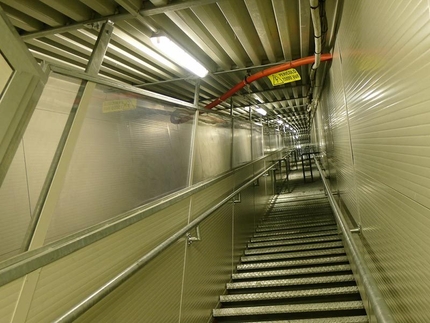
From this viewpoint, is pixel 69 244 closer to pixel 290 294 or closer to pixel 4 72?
pixel 4 72

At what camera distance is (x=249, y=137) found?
5.44 m

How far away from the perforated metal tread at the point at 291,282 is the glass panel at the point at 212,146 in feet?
4.37

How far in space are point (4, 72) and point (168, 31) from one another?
2018 mm

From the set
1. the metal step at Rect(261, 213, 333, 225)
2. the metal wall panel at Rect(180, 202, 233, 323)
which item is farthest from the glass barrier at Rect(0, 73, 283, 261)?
the metal step at Rect(261, 213, 333, 225)

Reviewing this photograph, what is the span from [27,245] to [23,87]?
607 millimetres

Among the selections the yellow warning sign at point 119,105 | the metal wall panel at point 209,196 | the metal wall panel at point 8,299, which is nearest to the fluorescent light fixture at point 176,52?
the yellow warning sign at point 119,105

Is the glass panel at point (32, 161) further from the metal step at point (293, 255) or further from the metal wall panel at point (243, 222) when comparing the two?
the metal step at point (293, 255)

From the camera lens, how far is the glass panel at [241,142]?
4307mm

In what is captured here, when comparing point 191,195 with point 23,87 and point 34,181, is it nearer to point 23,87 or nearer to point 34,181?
point 34,181

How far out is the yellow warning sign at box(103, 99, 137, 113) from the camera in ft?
5.16

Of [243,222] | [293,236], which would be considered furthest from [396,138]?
[293,236]

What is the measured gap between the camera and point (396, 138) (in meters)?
1.03

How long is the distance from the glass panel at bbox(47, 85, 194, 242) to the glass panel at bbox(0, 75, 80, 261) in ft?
0.48

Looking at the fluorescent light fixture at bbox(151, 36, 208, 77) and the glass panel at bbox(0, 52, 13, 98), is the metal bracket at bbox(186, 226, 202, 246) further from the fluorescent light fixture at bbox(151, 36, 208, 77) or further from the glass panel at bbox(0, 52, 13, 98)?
the fluorescent light fixture at bbox(151, 36, 208, 77)
